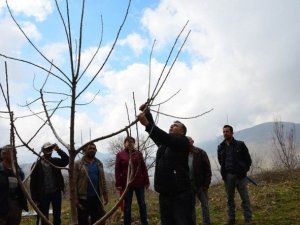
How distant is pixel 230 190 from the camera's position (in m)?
8.24

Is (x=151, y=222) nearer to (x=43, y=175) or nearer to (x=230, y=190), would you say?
(x=230, y=190)

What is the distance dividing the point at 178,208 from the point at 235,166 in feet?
10.7

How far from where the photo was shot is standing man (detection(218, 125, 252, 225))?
8.09 meters

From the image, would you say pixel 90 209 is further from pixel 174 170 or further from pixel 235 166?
pixel 235 166

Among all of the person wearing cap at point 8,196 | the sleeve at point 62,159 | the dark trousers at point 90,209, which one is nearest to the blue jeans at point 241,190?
the dark trousers at point 90,209

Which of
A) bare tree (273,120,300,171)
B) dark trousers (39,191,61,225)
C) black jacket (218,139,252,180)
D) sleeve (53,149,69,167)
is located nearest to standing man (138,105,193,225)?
sleeve (53,149,69,167)

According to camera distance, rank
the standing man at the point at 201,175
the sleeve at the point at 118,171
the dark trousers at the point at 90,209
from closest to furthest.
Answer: the dark trousers at the point at 90,209, the sleeve at the point at 118,171, the standing man at the point at 201,175

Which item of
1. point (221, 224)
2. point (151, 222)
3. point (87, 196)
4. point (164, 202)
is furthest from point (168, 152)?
point (151, 222)

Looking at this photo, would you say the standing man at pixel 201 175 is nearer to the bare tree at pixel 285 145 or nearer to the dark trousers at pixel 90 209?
the dark trousers at pixel 90 209

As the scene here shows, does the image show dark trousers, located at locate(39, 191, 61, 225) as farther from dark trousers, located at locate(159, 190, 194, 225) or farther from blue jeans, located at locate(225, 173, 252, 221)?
blue jeans, located at locate(225, 173, 252, 221)

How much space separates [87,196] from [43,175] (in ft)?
3.06

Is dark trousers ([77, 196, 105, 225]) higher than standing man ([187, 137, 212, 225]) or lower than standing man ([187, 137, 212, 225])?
lower

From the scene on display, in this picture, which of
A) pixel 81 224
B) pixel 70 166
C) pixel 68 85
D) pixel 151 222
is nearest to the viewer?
pixel 70 166

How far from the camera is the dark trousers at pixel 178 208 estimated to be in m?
5.09
